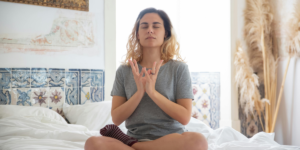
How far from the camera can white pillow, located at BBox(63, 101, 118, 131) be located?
2301mm

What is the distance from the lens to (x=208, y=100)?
329 centimetres

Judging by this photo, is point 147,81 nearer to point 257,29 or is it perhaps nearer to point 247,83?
point 247,83

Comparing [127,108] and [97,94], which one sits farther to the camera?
[97,94]

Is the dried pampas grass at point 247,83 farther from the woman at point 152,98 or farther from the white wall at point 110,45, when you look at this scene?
the woman at point 152,98

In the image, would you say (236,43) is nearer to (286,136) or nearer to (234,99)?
(234,99)

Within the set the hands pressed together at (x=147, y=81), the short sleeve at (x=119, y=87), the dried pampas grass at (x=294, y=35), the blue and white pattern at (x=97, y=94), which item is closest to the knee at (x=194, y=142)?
the hands pressed together at (x=147, y=81)

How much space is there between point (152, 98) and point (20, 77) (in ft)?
6.09

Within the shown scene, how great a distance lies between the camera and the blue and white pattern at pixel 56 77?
105 inches

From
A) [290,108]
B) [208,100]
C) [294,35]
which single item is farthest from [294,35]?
[208,100]

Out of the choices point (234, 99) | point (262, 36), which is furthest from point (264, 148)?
point (262, 36)

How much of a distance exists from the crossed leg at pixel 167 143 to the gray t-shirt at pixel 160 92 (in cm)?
13

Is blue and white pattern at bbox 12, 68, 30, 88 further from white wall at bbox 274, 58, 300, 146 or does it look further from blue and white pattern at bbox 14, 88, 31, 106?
white wall at bbox 274, 58, 300, 146

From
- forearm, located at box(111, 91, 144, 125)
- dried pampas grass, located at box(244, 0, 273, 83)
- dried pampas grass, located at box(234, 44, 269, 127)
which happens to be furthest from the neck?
dried pampas grass, located at box(244, 0, 273, 83)

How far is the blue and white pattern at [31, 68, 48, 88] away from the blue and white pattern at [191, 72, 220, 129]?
1.82m
